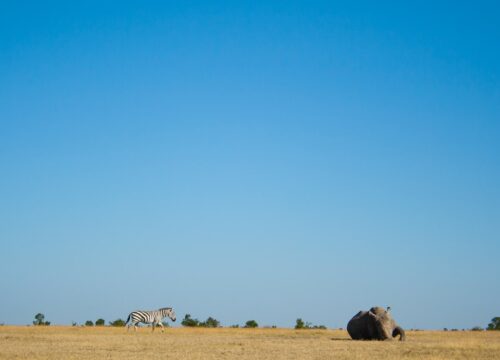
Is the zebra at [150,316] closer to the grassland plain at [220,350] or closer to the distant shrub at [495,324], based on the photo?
the grassland plain at [220,350]

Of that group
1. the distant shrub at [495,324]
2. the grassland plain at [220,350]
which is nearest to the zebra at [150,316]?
the grassland plain at [220,350]

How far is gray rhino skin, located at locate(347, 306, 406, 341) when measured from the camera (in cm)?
3512

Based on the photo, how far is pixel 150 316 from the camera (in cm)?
4809

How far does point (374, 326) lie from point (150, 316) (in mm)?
18478

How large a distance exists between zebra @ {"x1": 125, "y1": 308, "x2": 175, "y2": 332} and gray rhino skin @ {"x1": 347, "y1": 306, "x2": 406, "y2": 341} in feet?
52.1

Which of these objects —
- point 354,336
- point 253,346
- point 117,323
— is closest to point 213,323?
point 117,323

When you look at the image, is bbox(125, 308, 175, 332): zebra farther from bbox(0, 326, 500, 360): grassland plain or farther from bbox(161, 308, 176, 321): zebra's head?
bbox(0, 326, 500, 360): grassland plain

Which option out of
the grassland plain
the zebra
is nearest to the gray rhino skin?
the grassland plain

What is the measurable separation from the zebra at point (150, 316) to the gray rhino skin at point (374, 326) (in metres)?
15.9

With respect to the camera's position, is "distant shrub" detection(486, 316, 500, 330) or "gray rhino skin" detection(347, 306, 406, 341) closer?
"gray rhino skin" detection(347, 306, 406, 341)

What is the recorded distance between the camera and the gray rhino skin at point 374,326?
115 feet

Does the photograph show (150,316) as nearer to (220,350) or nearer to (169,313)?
(169,313)

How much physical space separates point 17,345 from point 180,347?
728 cm

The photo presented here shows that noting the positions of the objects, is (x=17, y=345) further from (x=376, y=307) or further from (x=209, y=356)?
(x=376, y=307)
